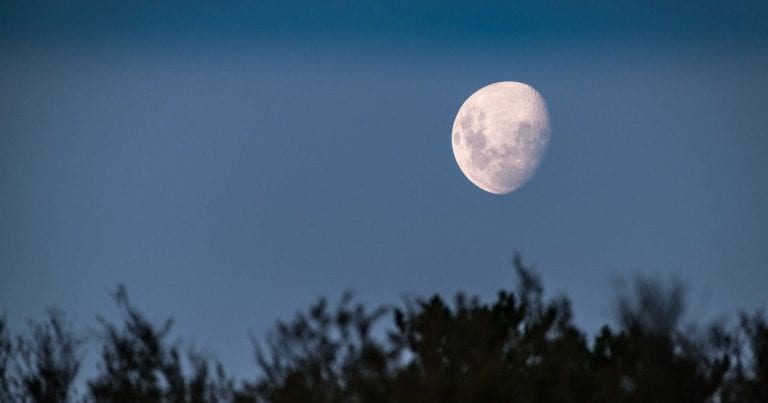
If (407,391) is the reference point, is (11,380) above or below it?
above

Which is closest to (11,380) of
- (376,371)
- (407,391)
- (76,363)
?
(76,363)

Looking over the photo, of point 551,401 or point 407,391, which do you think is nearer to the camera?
point 407,391

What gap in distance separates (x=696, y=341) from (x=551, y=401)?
2821 millimetres

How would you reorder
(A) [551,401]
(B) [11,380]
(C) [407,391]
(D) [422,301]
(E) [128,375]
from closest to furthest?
(C) [407,391] → (A) [551,401] → (E) [128,375] → (B) [11,380] → (D) [422,301]

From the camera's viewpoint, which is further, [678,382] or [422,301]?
[422,301]

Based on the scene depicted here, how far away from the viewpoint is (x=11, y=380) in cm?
2919

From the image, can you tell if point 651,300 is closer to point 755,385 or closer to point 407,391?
point 407,391

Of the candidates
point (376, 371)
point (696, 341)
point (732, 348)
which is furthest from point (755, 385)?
point (376, 371)

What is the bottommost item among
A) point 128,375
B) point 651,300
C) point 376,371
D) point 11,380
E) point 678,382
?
point 678,382

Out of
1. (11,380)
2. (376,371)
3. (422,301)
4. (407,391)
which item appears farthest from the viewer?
(422,301)

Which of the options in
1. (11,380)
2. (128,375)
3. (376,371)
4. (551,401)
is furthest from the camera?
(11,380)

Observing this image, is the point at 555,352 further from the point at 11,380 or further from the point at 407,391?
the point at 11,380

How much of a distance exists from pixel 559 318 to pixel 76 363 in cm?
1178

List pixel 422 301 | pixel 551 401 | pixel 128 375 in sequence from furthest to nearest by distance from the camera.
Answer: pixel 422 301 < pixel 128 375 < pixel 551 401
